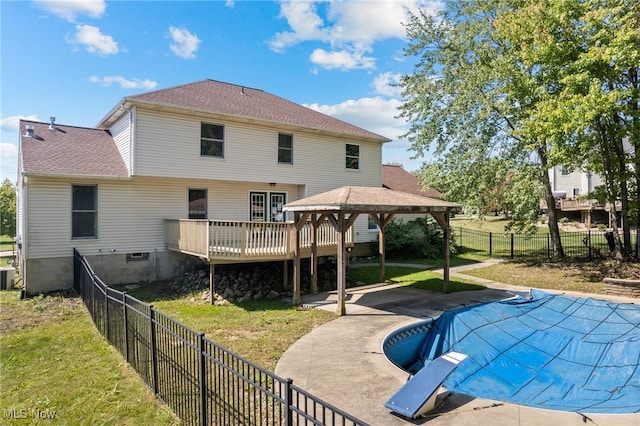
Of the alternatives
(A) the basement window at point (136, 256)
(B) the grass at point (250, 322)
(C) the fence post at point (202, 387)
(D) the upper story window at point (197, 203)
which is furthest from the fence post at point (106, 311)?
(D) the upper story window at point (197, 203)

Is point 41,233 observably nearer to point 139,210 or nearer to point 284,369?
point 139,210

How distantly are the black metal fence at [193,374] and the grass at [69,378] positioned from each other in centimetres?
22

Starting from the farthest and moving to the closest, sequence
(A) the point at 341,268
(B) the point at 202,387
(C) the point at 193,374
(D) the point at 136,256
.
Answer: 1. (D) the point at 136,256
2. (A) the point at 341,268
3. (C) the point at 193,374
4. (B) the point at 202,387

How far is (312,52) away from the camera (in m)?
18.6

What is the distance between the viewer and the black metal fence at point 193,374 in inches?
158

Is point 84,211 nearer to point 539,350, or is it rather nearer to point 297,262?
point 297,262

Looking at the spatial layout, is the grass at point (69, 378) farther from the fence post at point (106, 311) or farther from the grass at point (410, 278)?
the grass at point (410, 278)

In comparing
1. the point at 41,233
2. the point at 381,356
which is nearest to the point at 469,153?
the point at 381,356

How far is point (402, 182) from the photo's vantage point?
25.3 metres

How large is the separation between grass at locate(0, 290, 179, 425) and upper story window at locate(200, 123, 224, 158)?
751cm

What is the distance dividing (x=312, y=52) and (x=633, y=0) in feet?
42.4

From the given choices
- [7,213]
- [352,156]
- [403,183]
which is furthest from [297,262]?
[7,213]

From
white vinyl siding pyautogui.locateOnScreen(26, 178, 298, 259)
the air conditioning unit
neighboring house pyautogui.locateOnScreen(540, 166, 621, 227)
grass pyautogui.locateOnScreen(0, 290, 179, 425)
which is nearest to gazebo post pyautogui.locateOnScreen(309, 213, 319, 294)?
white vinyl siding pyautogui.locateOnScreen(26, 178, 298, 259)

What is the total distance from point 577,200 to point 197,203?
30303mm
